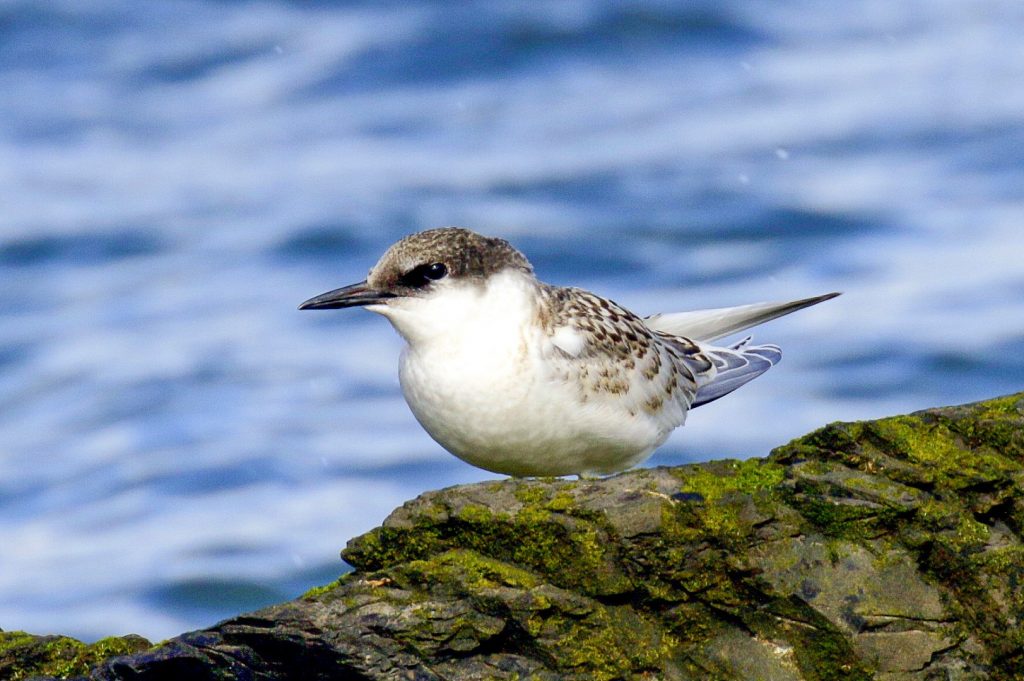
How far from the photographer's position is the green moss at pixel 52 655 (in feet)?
18.9

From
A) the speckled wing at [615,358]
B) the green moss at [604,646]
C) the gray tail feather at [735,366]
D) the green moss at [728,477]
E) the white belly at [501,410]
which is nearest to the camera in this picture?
the green moss at [604,646]

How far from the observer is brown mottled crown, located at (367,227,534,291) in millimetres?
6598

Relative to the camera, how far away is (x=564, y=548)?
5.45 m

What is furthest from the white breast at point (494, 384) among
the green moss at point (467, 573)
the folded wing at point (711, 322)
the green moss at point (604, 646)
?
the folded wing at point (711, 322)

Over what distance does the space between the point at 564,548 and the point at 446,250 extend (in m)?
1.71

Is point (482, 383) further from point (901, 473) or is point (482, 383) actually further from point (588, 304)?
point (901, 473)

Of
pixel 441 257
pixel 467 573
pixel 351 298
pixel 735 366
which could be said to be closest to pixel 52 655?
pixel 467 573

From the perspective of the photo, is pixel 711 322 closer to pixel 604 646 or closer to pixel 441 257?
pixel 441 257

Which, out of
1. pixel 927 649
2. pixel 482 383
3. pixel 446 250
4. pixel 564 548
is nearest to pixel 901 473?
pixel 927 649

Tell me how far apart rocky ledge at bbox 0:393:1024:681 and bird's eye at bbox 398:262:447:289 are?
4.19ft

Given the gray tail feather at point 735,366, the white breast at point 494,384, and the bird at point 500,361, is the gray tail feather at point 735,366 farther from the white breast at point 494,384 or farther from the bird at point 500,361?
the white breast at point 494,384

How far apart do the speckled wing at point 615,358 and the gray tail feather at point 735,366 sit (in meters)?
0.09

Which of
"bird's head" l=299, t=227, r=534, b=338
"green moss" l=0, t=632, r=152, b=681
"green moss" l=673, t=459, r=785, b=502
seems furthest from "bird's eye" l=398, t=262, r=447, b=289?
"green moss" l=0, t=632, r=152, b=681

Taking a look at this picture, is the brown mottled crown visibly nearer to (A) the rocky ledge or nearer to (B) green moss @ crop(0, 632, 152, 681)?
(A) the rocky ledge
